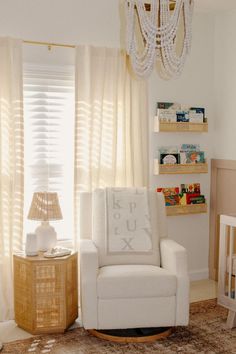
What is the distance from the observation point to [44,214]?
3555 millimetres

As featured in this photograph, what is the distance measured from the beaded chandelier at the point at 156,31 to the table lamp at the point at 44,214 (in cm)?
157

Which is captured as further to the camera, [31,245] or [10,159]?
[10,159]

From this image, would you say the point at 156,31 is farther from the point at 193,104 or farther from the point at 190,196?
the point at 190,196

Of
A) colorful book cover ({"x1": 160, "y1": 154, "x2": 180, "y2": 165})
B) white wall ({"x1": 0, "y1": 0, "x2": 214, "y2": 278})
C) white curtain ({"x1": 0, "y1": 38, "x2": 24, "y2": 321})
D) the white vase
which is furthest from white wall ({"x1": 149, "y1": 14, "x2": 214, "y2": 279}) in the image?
the white vase

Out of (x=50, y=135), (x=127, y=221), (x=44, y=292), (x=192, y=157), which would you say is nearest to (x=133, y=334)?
(x=44, y=292)

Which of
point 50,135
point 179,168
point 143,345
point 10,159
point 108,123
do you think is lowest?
point 143,345

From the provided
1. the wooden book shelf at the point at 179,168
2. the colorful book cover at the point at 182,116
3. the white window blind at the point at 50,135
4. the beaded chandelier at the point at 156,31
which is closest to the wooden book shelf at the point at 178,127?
the colorful book cover at the point at 182,116

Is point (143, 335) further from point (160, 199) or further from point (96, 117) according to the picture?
point (96, 117)

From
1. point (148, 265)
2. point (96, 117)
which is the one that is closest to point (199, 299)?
point (148, 265)

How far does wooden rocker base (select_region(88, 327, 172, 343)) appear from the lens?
10.9 feet

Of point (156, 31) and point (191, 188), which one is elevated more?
point (156, 31)

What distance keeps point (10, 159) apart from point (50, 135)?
420 millimetres

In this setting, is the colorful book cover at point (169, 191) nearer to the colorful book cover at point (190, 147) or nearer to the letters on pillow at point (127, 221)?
the colorful book cover at point (190, 147)

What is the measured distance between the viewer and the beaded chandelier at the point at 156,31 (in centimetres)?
215
